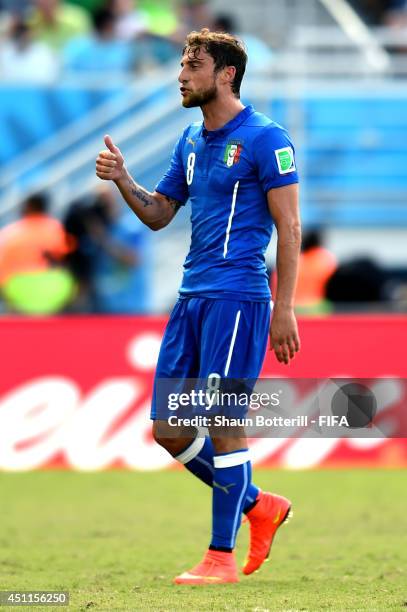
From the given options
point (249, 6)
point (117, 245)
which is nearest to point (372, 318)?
point (117, 245)

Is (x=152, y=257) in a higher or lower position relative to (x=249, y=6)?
lower

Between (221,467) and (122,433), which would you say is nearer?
(221,467)

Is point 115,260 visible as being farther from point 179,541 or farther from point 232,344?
point 232,344

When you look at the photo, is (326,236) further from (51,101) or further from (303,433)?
(303,433)

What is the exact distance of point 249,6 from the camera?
18109 mm

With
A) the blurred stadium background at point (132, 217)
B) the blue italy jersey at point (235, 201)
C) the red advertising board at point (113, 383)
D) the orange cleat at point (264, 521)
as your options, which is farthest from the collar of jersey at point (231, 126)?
the red advertising board at point (113, 383)

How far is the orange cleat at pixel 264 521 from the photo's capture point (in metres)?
6.25

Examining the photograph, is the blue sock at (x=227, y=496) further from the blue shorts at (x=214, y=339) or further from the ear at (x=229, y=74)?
the ear at (x=229, y=74)

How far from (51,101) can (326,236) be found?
3527 mm

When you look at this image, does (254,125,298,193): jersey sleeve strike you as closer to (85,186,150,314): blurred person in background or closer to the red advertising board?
the red advertising board

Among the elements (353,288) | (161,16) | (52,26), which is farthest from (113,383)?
(161,16)

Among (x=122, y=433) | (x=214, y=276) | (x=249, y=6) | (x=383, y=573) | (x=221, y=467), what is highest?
(x=249, y=6)

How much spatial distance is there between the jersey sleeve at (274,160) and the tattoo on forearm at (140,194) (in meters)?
0.66

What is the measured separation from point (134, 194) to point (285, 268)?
88 centimetres
